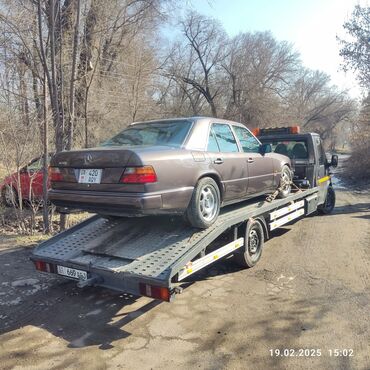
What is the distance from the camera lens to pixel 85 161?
4.37 meters

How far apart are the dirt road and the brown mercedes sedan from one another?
Result: 3.43 ft

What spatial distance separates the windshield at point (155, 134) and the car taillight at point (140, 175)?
703 millimetres

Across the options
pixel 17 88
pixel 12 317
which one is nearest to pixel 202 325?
pixel 12 317

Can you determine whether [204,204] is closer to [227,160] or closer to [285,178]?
[227,160]

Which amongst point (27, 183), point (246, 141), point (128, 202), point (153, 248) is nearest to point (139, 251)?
point (153, 248)

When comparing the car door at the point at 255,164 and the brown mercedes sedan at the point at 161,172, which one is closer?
the brown mercedes sedan at the point at 161,172

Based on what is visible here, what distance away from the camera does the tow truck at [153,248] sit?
3.85m

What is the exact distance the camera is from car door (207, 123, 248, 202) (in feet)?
16.5

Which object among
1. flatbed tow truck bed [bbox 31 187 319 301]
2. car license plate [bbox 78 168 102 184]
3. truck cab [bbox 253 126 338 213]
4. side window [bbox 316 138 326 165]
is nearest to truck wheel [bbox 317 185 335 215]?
A: truck cab [bbox 253 126 338 213]

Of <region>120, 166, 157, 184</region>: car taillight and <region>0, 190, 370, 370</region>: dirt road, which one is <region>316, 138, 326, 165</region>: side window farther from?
<region>120, 166, 157, 184</region>: car taillight

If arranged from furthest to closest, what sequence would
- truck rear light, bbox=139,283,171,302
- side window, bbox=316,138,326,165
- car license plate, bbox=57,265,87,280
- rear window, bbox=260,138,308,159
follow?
side window, bbox=316,138,326,165, rear window, bbox=260,138,308,159, car license plate, bbox=57,265,87,280, truck rear light, bbox=139,283,171,302

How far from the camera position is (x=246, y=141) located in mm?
6098

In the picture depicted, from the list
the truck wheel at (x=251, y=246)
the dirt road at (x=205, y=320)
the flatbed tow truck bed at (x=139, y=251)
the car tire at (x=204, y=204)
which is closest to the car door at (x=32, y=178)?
the dirt road at (x=205, y=320)

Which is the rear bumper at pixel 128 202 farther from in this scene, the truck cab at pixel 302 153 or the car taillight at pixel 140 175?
the truck cab at pixel 302 153
